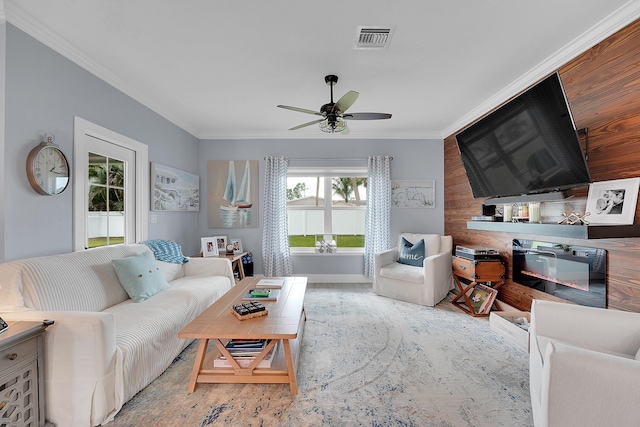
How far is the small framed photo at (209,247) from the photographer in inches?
158

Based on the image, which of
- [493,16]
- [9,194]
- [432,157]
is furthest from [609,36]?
[9,194]

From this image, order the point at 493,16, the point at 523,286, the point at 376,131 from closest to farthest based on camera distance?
the point at 493,16 → the point at 523,286 → the point at 376,131

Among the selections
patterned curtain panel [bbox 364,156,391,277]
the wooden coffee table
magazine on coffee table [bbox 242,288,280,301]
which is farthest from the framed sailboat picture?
the wooden coffee table

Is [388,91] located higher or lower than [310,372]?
higher

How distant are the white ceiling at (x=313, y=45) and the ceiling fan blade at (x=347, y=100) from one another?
1.14 feet

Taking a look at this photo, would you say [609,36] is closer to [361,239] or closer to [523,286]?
[523,286]

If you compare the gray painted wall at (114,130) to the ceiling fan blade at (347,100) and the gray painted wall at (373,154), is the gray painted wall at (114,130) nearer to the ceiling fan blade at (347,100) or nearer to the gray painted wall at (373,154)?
the gray painted wall at (373,154)

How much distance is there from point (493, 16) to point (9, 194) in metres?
3.25

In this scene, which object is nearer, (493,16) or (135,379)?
(135,379)

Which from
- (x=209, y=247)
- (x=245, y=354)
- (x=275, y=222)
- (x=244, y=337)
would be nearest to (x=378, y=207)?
(x=275, y=222)

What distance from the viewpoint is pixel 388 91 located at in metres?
3.02

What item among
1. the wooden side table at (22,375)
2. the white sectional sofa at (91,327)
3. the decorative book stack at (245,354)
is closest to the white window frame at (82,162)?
the white sectional sofa at (91,327)

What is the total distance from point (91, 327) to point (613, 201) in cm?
321

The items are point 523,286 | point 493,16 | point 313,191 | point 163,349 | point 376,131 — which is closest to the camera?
point 493,16
